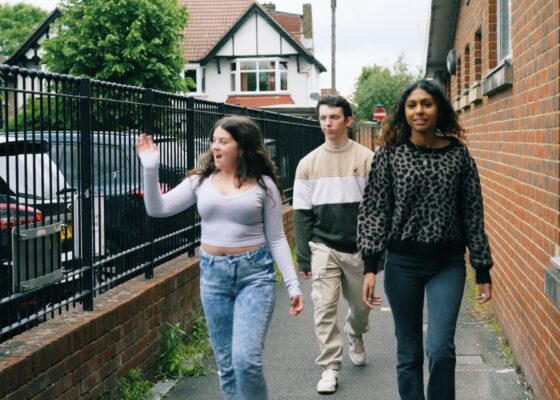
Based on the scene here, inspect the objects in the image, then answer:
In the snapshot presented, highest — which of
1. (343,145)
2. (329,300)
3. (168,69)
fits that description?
(168,69)

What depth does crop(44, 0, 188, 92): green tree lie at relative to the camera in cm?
3631

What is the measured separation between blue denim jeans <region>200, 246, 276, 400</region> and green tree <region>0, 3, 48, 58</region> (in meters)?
78.0

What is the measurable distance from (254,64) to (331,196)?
46.5 metres

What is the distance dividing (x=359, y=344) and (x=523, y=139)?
191cm

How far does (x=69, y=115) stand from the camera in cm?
538

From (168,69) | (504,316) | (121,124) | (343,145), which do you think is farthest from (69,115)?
(168,69)

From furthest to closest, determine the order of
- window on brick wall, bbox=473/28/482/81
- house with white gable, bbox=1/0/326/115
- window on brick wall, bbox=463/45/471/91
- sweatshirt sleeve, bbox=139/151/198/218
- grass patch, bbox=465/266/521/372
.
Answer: house with white gable, bbox=1/0/326/115 → window on brick wall, bbox=463/45/471/91 → window on brick wall, bbox=473/28/482/81 → grass patch, bbox=465/266/521/372 → sweatshirt sleeve, bbox=139/151/198/218

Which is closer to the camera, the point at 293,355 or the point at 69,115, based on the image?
the point at 69,115

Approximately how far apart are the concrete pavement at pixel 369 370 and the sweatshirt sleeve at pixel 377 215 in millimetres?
1586

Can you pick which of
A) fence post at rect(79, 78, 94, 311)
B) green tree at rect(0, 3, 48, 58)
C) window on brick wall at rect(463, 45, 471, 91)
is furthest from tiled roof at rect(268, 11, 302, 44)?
fence post at rect(79, 78, 94, 311)

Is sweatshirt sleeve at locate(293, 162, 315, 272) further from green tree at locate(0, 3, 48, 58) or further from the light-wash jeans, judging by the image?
green tree at locate(0, 3, 48, 58)

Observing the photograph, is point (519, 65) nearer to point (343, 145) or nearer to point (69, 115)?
point (343, 145)

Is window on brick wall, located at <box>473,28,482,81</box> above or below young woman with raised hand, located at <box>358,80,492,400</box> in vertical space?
above

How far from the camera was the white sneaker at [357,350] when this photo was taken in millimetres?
6938
